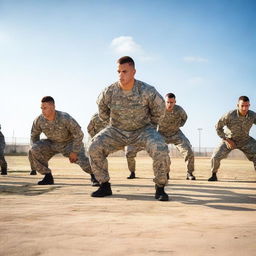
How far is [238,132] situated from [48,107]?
399cm

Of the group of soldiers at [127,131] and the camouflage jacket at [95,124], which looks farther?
the camouflage jacket at [95,124]

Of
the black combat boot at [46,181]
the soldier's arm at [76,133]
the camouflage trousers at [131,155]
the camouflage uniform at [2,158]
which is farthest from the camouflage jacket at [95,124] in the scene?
the camouflage uniform at [2,158]

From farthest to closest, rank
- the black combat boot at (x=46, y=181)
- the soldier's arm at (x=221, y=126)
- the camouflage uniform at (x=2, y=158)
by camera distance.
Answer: the camouflage uniform at (x=2, y=158)
the soldier's arm at (x=221, y=126)
the black combat boot at (x=46, y=181)

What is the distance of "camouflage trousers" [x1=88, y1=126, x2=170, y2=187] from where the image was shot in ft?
12.0

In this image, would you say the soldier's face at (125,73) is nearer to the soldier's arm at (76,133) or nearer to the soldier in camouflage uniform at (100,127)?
the soldier's arm at (76,133)

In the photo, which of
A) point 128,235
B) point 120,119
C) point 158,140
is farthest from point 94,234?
point 120,119

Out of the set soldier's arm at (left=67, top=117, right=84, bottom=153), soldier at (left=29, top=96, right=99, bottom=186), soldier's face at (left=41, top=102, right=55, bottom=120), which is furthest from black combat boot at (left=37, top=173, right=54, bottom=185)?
soldier's face at (left=41, top=102, right=55, bottom=120)

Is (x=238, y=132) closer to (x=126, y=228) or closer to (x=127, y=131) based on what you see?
(x=127, y=131)

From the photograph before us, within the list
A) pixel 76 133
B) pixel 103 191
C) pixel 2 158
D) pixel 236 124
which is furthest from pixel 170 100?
pixel 2 158

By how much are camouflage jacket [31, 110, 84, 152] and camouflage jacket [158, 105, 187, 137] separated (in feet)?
8.15

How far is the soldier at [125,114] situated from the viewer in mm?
3969

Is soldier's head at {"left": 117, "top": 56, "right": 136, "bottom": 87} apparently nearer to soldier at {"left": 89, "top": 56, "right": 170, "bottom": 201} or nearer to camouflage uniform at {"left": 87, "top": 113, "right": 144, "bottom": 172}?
soldier at {"left": 89, "top": 56, "right": 170, "bottom": 201}

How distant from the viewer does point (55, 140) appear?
600cm

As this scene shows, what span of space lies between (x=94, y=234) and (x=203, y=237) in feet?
2.00
